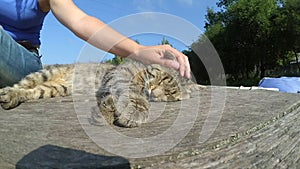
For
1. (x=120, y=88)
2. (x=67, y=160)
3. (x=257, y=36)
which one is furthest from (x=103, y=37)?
(x=257, y=36)

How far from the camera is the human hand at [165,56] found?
2.06 meters

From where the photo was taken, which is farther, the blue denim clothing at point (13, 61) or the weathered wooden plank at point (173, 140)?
the blue denim clothing at point (13, 61)

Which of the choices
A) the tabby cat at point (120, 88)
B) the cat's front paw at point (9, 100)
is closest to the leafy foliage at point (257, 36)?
the tabby cat at point (120, 88)

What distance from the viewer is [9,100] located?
2377mm

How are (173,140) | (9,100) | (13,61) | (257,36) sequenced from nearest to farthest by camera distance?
(173,140)
(9,100)
(13,61)
(257,36)

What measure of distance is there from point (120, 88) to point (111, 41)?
1.25 ft

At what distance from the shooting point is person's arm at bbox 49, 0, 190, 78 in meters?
2.11

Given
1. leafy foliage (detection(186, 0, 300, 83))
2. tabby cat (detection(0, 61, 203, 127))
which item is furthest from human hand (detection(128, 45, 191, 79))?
leafy foliage (detection(186, 0, 300, 83))

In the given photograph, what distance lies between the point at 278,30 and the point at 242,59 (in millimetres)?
4809

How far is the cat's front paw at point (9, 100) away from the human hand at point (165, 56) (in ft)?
2.98

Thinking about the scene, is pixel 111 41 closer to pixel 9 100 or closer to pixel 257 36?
pixel 9 100

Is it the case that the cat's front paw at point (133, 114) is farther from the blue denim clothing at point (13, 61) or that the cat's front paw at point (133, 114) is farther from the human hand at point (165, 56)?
the blue denim clothing at point (13, 61)

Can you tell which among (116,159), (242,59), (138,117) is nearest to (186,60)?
(138,117)

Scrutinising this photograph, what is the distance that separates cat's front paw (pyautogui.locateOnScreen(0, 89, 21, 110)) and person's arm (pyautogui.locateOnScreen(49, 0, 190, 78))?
0.65m
